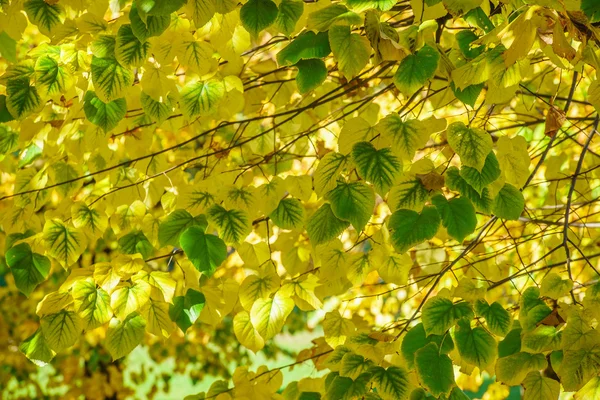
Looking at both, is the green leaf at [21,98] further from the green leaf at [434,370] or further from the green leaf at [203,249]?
the green leaf at [434,370]

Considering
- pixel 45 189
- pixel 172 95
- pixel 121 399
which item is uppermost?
pixel 172 95

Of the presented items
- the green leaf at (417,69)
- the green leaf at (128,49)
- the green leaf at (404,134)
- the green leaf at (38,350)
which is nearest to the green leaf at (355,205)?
the green leaf at (404,134)

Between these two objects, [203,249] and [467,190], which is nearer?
[467,190]

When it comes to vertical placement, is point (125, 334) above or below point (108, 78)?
below

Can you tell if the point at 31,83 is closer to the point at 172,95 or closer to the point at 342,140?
the point at 172,95

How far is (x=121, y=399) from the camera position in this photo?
16.2 feet

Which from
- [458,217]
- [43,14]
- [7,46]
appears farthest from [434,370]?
[7,46]

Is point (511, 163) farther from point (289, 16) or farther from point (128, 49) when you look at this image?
point (128, 49)

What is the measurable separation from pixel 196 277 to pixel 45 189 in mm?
589

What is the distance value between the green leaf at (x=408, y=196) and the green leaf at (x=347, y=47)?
0.91 feet

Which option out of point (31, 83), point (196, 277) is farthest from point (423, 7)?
point (31, 83)

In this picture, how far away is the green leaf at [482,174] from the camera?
1.42 meters

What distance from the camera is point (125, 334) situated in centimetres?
174

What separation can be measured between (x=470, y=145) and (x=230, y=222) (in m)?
0.61
